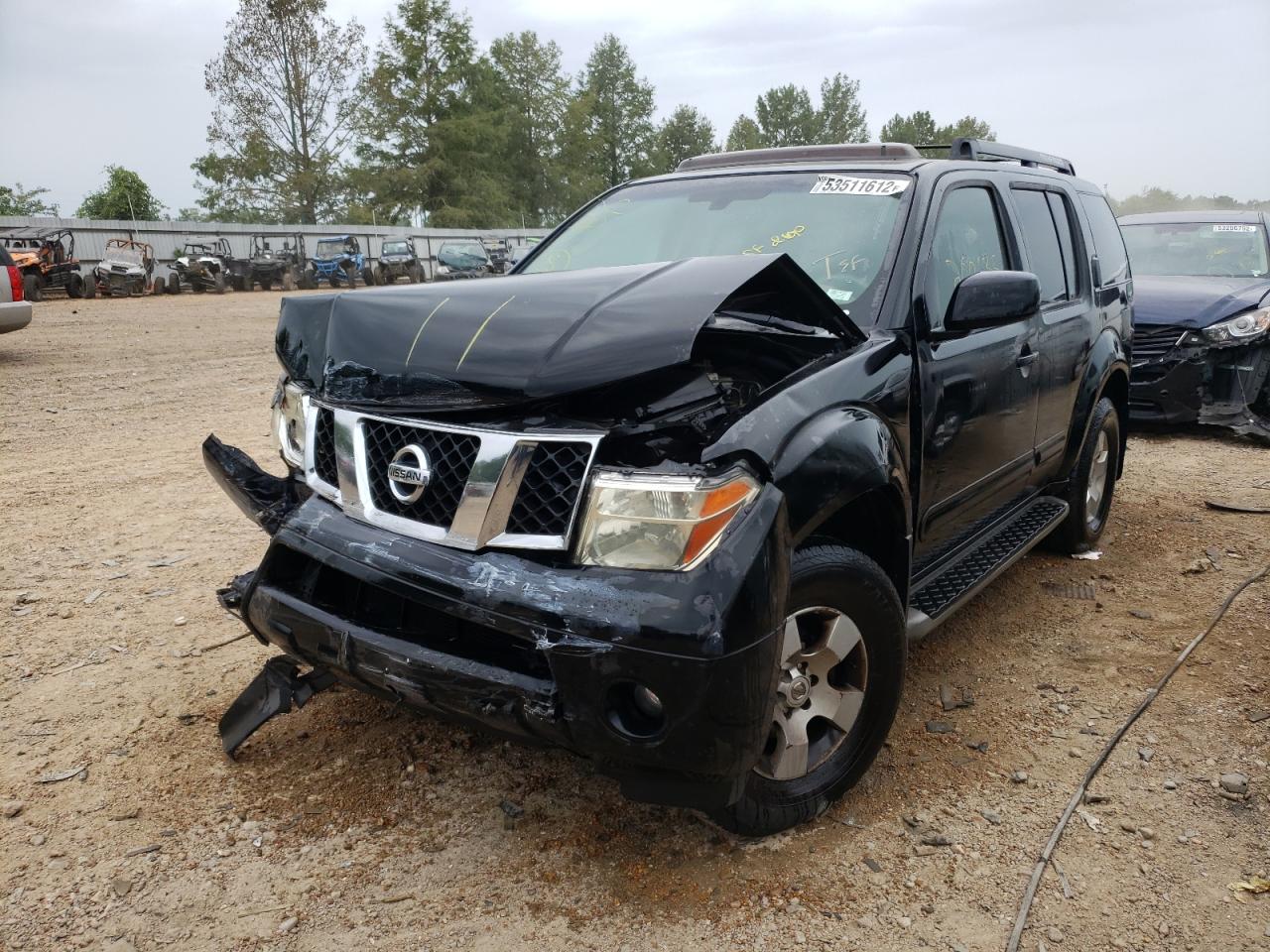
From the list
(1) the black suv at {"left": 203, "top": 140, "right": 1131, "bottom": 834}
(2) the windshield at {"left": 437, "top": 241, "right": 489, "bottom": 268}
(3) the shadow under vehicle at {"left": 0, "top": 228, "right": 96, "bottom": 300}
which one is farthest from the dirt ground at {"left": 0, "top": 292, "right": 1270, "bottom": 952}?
(2) the windshield at {"left": 437, "top": 241, "right": 489, "bottom": 268}

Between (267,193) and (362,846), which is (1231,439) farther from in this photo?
(267,193)

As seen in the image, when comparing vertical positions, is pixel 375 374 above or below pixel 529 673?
above

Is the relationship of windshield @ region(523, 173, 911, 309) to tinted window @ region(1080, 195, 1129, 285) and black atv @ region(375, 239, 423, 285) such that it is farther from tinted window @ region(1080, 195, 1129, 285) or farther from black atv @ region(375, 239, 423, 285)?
black atv @ region(375, 239, 423, 285)

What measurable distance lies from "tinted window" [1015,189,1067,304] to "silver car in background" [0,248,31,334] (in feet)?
35.6

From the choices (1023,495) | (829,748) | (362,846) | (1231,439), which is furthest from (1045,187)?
(1231,439)

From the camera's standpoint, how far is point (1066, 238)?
4293 millimetres

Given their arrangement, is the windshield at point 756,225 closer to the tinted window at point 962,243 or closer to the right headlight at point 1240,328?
the tinted window at point 962,243

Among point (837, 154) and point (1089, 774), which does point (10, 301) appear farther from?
point (1089, 774)

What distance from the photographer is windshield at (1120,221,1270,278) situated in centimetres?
843

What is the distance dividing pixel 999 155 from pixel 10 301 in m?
11.1

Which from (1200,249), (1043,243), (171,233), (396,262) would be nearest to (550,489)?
(1043,243)

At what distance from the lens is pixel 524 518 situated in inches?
84.2

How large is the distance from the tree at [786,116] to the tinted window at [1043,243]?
283ft

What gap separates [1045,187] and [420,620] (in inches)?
136
